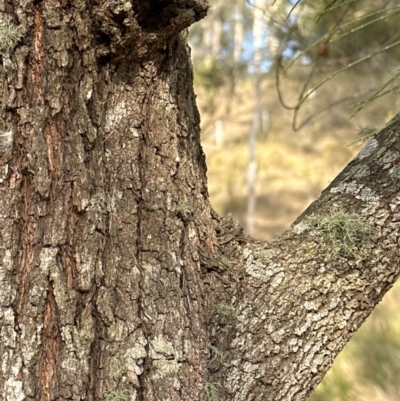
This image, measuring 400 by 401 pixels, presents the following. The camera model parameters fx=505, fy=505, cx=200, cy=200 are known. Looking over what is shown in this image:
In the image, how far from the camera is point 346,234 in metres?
0.91

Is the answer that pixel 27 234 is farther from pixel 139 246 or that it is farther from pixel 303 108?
pixel 303 108

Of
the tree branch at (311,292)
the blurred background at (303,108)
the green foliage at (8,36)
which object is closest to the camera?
the green foliage at (8,36)

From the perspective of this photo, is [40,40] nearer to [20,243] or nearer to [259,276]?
[20,243]

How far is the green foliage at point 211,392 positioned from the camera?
2.81ft

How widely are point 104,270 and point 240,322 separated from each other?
262 millimetres

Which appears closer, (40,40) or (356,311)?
(40,40)

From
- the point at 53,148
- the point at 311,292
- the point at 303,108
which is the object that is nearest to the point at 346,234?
the point at 311,292

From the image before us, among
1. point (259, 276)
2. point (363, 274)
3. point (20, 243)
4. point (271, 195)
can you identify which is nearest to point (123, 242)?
point (20, 243)

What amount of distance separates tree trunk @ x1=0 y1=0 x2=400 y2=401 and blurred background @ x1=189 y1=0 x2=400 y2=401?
256mm

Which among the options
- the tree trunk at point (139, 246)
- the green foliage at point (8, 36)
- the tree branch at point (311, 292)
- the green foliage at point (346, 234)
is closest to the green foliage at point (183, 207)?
the tree trunk at point (139, 246)

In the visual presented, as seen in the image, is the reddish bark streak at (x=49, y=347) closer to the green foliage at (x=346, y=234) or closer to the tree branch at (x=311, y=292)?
the tree branch at (x=311, y=292)

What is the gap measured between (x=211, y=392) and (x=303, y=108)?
32.8 feet

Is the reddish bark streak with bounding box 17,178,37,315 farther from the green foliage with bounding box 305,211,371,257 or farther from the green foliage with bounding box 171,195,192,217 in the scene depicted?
the green foliage with bounding box 305,211,371,257

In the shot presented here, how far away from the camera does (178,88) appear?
95cm
